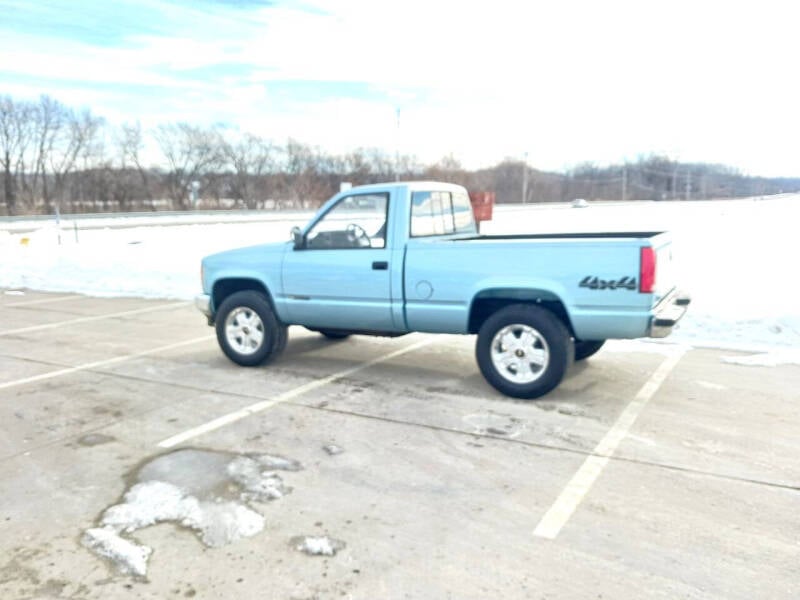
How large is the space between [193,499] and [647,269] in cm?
359

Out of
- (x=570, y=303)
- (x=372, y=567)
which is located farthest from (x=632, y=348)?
(x=372, y=567)

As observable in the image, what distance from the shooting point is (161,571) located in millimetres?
3072

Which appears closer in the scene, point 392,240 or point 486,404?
point 486,404

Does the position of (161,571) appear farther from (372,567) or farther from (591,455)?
(591,455)

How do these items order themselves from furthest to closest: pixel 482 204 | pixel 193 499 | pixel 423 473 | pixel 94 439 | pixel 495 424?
pixel 482 204 < pixel 495 424 < pixel 94 439 < pixel 423 473 < pixel 193 499

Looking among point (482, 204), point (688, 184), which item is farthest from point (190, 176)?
point (688, 184)

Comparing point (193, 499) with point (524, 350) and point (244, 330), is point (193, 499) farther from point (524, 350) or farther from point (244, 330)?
point (244, 330)

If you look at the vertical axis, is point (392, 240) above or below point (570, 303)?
above

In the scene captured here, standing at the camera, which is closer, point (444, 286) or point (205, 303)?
point (444, 286)

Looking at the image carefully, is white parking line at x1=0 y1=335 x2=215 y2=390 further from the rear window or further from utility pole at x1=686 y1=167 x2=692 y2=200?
utility pole at x1=686 y1=167 x2=692 y2=200

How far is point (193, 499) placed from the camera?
381 centimetres

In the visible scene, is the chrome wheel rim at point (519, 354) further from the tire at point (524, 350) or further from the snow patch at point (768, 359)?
the snow patch at point (768, 359)

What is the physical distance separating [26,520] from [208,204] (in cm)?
6775

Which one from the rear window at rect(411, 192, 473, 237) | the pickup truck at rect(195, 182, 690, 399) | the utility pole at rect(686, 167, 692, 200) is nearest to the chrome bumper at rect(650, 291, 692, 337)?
the pickup truck at rect(195, 182, 690, 399)
